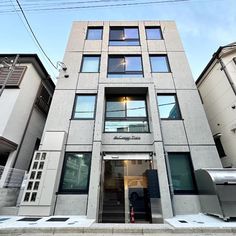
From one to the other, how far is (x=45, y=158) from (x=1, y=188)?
1.95m

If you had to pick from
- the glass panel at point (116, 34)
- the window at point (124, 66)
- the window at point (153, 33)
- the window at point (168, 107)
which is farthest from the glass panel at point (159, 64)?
the glass panel at point (116, 34)

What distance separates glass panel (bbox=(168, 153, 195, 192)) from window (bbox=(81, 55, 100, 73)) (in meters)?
6.96

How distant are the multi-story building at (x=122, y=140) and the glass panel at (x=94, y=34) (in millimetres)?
1283

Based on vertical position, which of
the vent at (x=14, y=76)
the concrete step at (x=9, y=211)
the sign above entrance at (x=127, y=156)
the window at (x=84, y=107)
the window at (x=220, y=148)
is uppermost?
the vent at (x=14, y=76)

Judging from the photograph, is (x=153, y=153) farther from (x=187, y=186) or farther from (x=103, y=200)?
(x=103, y=200)

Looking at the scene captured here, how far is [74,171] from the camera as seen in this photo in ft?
22.6

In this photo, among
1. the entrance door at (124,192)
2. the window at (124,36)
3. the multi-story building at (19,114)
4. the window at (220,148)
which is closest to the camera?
the entrance door at (124,192)

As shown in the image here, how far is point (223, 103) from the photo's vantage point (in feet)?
30.7

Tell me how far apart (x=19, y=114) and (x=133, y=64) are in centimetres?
751

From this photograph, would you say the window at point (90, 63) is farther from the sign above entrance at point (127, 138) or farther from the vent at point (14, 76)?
the sign above entrance at point (127, 138)

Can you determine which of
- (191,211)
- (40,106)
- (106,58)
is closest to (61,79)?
(40,106)

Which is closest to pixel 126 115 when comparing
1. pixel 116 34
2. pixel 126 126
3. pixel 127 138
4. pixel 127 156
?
pixel 126 126

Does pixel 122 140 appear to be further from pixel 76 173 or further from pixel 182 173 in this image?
pixel 182 173

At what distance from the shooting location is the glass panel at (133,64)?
9906 mm
